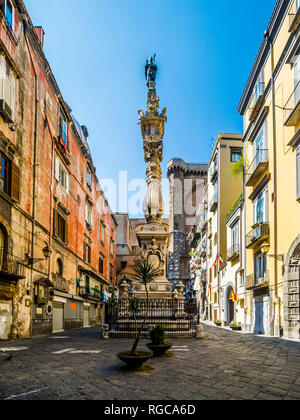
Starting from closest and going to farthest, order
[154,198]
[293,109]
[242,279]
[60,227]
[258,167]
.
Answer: [293,109] → [154,198] → [258,167] → [60,227] → [242,279]

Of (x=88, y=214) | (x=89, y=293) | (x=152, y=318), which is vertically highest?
(x=88, y=214)

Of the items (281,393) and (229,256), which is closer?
(281,393)

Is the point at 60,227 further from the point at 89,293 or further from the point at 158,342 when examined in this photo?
the point at 158,342

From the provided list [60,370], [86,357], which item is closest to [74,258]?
[86,357]

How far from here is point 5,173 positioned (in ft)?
53.5

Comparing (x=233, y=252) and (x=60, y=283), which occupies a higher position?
(x=233, y=252)

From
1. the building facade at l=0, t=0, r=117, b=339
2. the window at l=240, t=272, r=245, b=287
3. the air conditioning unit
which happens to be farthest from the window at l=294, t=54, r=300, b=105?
the window at l=240, t=272, r=245, b=287

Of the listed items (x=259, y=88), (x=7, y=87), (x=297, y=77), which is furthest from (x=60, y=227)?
(x=297, y=77)

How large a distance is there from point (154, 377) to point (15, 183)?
12.1 meters

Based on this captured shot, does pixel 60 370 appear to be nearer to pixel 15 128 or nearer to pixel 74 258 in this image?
pixel 15 128

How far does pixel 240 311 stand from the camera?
27.1m

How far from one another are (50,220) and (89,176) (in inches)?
564

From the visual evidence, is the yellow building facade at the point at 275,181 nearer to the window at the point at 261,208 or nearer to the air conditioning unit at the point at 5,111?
the window at the point at 261,208

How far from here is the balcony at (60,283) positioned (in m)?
23.1
